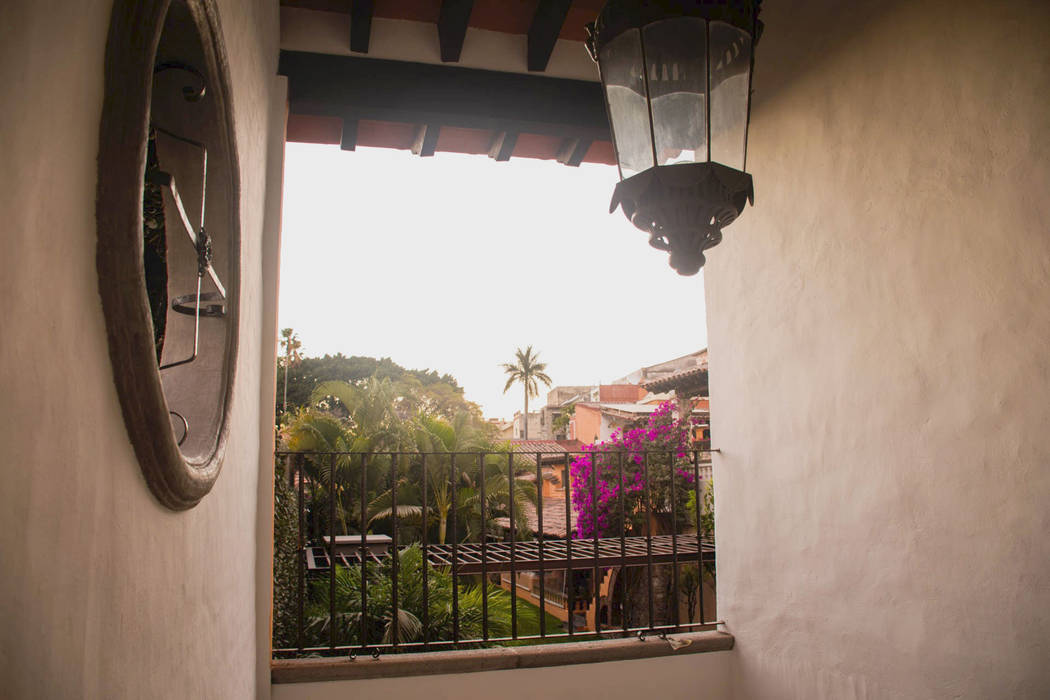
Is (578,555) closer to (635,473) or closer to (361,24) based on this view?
(635,473)

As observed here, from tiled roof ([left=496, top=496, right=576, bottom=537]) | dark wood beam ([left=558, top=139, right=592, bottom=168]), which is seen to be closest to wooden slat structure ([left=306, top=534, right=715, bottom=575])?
dark wood beam ([left=558, top=139, right=592, bottom=168])

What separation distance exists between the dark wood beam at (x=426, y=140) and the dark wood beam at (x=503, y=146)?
318 mm

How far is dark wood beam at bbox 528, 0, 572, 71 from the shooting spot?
2982mm

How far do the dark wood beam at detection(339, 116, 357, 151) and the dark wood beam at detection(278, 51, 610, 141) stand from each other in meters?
0.12

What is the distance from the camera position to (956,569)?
2.04m

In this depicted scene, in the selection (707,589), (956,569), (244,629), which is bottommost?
(707,589)

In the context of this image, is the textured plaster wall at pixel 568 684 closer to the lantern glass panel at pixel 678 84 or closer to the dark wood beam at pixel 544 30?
the lantern glass panel at pixel 678 84

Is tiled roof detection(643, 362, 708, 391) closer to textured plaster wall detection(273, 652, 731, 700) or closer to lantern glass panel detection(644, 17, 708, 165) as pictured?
textured plaster wall detection(273, 652, 731, 700)

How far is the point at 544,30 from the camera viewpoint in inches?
124

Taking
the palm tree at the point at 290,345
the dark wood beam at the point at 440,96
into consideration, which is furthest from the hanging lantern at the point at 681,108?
the palm tree at the point at 290,345

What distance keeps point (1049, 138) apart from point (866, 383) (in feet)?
3.10

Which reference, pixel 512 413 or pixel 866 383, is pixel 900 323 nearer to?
pixel 866 383

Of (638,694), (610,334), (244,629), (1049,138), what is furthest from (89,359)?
(610,334)

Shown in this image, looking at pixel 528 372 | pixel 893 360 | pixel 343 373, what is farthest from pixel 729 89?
pixel 528 372
